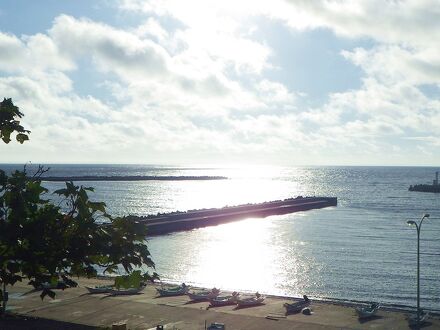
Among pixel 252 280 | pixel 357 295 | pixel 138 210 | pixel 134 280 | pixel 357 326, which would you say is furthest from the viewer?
pixel 138 210

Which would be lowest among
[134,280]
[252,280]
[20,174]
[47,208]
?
[252,280]

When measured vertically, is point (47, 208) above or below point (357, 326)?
above

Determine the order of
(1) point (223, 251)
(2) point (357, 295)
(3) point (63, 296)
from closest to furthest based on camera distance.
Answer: (3) point (63, 296)
(2) point (357, 295)
(1) point (223, 251)

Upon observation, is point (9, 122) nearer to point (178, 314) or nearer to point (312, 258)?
point (178, 314)

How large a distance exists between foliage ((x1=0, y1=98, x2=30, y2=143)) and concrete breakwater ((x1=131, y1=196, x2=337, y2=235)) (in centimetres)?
8512

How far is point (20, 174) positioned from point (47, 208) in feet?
2.30

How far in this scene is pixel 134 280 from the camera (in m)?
6.68

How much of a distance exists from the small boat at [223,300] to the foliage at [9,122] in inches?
1610

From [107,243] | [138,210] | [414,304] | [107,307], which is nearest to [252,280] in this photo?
[414,304]

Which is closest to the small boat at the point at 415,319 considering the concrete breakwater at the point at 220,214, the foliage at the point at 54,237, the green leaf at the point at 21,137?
the foliage at the point at 54,237

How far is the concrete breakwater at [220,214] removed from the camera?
10906 centimetres

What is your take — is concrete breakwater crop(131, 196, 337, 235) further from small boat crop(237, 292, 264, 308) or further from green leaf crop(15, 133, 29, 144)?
green leaf crop(15, 133, 29, 144)

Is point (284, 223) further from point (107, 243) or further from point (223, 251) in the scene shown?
point (107, 243)

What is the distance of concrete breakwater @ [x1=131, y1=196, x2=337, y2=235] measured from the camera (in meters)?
109
